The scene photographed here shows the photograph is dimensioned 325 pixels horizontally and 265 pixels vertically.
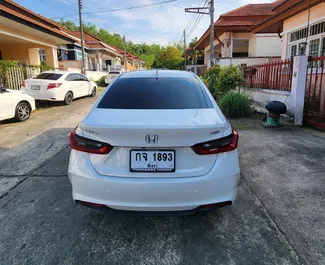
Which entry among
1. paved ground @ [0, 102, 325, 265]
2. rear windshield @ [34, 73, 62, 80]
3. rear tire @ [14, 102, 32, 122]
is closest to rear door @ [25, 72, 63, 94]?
rear windshield @ [34, 73, 62, 80]

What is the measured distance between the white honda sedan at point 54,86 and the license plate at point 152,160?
31.1 ft

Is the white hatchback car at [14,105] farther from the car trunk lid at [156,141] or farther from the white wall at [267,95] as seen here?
the white wall at [267,95]

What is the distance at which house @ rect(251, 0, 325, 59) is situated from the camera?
8.99 metres

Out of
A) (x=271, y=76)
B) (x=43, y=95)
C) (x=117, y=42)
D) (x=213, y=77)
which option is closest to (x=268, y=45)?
(x=213, y=77)

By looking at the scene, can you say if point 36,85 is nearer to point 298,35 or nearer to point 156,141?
point 156,141

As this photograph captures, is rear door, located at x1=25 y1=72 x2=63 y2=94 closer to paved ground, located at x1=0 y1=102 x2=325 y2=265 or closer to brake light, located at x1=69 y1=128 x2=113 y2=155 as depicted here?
paved ground, located at x1=0 y1=102 x2=325 y2=265

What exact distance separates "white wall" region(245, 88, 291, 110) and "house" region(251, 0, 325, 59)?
2.21 m

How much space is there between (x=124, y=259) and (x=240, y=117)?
22.0 ft

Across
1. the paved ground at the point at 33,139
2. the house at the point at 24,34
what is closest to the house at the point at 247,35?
the house at the point at 24,34

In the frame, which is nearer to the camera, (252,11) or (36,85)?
(36,85)

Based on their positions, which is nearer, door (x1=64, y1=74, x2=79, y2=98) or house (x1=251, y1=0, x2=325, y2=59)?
house (x1=251, y1=0, x2=325, y2=59)

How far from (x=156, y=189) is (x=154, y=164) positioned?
0.67ft

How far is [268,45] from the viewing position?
17.9 m

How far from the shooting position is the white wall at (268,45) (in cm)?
1786
